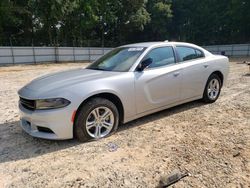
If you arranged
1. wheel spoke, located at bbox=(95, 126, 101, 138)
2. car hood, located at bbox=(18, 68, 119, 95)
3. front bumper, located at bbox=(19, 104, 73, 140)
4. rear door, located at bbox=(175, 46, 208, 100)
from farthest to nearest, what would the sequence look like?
1. rear door, located at bbox=(175, 46, 208, 100)
2. wheel spoke, located at bbox=(95, 126, 101, 138)
3. car hood, located at bbox=(18, 68, 119, 95)
4. front bumper, located at bbox=(19, 104, 73, 140)

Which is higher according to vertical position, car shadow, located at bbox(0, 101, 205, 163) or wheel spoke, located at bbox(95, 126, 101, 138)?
wheel spoke, located at bbox(95, 126, 101, 138)

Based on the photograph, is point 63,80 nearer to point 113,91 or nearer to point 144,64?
point 113,91

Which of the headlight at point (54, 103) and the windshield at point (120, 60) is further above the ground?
the windshield at point (120, 60)

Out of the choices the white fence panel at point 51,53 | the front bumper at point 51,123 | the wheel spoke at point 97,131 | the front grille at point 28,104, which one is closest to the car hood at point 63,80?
the front grille at point 28,104

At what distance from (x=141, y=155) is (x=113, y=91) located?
1077 millimetres

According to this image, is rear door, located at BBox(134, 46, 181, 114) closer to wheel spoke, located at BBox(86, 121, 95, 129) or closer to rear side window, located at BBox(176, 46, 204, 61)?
rear side window, located at BBox(176, 46, 204, 61)

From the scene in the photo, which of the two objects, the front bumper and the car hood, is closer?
the front bumper

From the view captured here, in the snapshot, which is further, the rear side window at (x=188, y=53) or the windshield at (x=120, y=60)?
the rear side window at (x=188, y=53)

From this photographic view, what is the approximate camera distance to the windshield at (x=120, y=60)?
4.04m

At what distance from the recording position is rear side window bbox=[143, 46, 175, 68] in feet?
13.7

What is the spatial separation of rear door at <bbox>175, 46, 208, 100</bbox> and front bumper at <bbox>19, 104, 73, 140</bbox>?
243 centimetres

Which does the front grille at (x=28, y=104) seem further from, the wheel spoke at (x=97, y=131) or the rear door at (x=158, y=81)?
the rear door at (x=158, y=81)

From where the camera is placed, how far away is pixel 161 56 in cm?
436

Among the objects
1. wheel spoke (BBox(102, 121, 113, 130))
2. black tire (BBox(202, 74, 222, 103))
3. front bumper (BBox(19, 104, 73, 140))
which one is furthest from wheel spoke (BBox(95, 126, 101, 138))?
black tire (BBox(202, 74, 222, 103))
